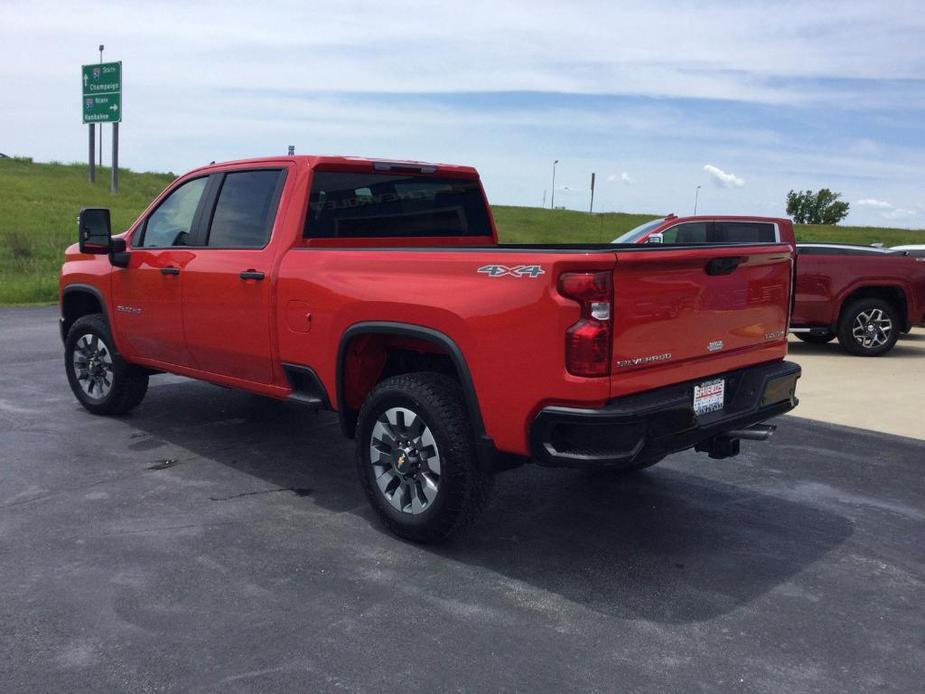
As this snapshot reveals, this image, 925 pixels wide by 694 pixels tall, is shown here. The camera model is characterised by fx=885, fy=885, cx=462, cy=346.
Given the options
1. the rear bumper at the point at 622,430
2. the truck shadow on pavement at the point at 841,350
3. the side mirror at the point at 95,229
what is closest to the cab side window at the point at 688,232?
the truck shadow on pavement at the point at 841,350

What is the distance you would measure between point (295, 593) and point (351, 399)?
4.34 feet

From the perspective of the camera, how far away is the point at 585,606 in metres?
3.83

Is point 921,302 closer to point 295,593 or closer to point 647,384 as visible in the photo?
point 647,384

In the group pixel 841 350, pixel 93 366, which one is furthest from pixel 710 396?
pixel 841 350

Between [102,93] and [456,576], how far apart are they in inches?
1585

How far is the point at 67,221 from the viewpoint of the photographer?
36.2m

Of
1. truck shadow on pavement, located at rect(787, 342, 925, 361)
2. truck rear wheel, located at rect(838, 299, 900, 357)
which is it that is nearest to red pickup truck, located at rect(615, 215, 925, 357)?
truck rear wheel, located at rect(838, 299, 900, 357)

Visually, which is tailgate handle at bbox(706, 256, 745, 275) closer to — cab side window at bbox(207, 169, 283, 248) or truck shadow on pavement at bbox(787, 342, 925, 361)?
cab side window at bbox(207, 169, 283, 248)

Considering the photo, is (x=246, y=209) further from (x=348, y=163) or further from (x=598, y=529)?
(x=598, y=529)

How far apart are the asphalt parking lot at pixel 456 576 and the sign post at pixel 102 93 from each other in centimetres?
3617

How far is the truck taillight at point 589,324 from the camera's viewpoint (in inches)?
145

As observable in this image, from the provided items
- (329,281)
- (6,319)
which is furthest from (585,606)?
(6,319)

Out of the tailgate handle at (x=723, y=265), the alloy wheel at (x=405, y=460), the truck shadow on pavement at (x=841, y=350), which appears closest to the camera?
the tailgate handle at (x=723, y=265)

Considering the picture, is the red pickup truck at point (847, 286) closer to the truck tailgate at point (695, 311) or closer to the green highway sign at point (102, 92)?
the truck tailgate at point (695, 311)
